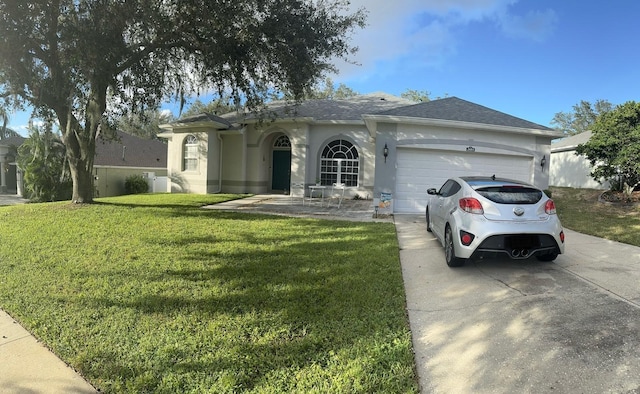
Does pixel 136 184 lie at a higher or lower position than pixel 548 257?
higher

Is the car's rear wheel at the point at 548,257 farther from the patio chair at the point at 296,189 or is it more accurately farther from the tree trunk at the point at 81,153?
the tree trunk at the point at 81,153

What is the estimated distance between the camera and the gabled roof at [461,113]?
1148cm

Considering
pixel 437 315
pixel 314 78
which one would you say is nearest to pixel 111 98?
pixel 314 78

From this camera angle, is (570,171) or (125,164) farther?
(125,164)

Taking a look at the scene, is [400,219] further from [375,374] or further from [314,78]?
[375,374]

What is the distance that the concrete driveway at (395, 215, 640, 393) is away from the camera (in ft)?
9.65

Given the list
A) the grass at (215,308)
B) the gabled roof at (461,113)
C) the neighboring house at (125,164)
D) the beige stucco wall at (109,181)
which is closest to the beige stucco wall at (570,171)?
the gabled roof at (461,113)

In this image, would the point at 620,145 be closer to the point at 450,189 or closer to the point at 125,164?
the point at 450,189

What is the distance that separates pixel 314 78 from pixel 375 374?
34.5ft

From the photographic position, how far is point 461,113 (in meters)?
12.2

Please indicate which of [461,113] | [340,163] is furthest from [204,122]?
[461,113]

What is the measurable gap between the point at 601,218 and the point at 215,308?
37.5 ft

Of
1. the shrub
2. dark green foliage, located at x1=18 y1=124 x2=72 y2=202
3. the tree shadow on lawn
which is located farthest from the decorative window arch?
the tree shadow on lawn

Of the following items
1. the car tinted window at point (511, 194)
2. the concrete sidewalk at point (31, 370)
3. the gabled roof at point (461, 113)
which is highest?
the gabled roof at point (461, 113)
